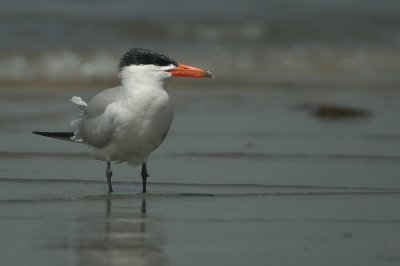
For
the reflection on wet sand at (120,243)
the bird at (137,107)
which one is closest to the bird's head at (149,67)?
the bird at (137,107)

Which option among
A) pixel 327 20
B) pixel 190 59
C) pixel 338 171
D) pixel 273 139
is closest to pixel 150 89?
pixel 338 171

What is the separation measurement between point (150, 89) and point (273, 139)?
117 inches

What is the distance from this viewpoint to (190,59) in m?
17.6

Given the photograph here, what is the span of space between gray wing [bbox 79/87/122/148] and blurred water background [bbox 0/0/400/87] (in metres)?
8.06

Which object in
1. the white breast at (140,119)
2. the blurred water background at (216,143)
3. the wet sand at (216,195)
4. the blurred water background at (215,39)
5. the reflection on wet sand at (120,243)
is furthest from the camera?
the blurred water background at (215,39)

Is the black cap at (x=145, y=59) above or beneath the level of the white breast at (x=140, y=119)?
above

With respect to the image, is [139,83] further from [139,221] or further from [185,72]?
[139,221]

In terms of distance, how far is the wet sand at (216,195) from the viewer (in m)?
4.96

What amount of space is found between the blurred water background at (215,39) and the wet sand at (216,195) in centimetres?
501

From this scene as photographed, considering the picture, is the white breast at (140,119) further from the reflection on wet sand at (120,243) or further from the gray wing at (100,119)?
the reflection on wet sand at (120,243)

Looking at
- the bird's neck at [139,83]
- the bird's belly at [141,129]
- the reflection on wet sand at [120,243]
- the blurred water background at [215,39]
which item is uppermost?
the blurred water background at [215,39]

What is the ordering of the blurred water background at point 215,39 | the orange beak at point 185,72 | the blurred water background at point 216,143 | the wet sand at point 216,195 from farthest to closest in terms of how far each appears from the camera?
the blurred water background at point 215,39 → the orange beak at point 185,72 → the blurred water background at point 216,143 → the wet sand at point 216,195

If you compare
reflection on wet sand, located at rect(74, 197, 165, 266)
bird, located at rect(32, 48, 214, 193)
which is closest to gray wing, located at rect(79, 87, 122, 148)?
bird, located at rect(32, 48, 214, 193)

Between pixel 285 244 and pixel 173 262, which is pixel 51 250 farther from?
pixel 285 244
